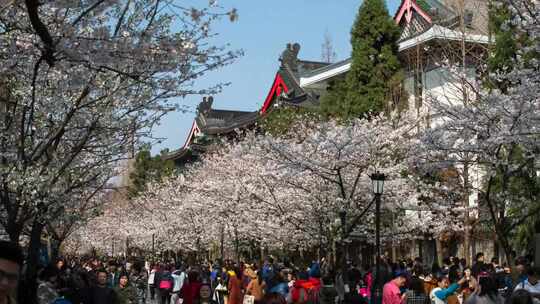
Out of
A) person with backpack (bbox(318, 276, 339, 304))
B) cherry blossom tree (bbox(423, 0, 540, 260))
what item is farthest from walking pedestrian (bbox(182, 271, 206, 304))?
cherry blossom tree (bbox(423, 0, 540, 260))

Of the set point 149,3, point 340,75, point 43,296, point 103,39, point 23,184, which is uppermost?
point 340,75

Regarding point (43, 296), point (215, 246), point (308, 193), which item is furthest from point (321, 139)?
point (215, 246)

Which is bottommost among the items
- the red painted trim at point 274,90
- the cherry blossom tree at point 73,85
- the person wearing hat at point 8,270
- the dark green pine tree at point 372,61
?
the person wearing hat at point 8,270

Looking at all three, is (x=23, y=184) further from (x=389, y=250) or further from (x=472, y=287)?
(x=389, y=250)

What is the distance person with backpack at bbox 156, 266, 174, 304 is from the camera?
84.1ft

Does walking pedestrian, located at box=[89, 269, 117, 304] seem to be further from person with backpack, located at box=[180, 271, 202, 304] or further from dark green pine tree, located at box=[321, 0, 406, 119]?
dark green pine tree, located at box=[321, 0, 406, 119]

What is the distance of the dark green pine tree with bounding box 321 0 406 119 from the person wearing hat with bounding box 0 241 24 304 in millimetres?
29100

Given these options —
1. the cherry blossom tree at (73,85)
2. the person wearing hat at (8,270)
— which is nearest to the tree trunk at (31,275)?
the cherry blossom tree at (73,85)

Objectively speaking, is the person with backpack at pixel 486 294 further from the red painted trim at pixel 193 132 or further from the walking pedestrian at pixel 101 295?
the red painted trim at pixel 193 132

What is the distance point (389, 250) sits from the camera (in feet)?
121

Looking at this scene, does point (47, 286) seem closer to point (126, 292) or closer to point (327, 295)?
point (327, 295)

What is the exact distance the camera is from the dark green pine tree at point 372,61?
32.7 m

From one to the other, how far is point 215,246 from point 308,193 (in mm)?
27139

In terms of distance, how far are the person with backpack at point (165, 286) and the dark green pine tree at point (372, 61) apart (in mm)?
10230
